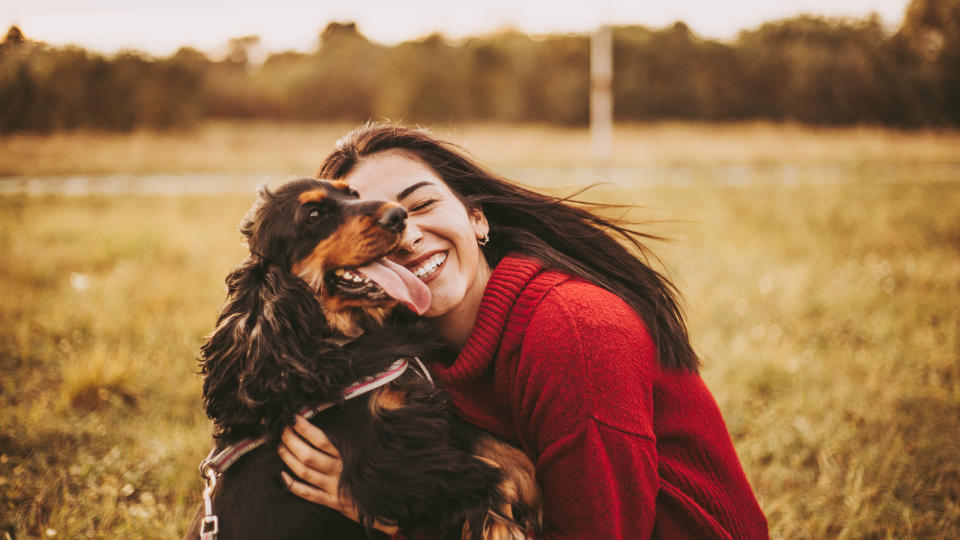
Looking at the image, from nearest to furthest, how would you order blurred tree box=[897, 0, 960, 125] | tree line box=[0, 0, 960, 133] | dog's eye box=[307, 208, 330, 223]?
dog's eye box=[307, 208, 330, 223], blurred tree box=[897, 0, 960, 125], tree line box=[0, 0, 960, 133]

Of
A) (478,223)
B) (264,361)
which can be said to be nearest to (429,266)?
(478,223)

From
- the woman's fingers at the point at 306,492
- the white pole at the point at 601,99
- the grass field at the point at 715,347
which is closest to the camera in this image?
the woman's fingers at the point at 306,492

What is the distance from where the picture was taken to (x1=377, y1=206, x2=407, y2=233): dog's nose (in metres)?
2.16

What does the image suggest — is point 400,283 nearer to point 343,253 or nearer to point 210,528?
point 343,253

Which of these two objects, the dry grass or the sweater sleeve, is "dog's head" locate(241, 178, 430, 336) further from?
the dry grass

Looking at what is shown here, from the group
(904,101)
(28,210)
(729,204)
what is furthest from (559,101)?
(28,210)

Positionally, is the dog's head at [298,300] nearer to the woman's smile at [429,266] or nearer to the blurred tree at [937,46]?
the woman's smile at [429,266]

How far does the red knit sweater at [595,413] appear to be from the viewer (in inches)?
66.8

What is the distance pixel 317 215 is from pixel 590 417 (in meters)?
1.22

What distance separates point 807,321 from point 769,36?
2763 centimetres

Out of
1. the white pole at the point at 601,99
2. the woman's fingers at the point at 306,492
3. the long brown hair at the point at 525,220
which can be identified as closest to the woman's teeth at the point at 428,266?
the long brown hair at the point at 525,220

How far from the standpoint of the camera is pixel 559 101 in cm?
2755

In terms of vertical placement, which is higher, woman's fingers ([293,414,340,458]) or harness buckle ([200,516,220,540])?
woman's fingers ([293,414,340,458])

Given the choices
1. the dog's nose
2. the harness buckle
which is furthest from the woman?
the harness buckle
